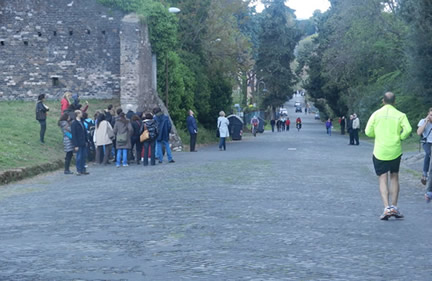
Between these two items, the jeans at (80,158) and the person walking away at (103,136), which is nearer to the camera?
the jeans at (80,158)

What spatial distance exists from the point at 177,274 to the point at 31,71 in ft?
94.6

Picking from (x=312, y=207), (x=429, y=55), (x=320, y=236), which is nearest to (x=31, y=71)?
(x=429, y=55)

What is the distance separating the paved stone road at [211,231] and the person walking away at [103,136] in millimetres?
6079

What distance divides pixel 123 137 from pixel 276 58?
74217 millimetres

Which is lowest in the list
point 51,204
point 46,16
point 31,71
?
point 51,204

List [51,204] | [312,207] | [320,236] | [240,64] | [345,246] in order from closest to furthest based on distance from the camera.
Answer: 1. [345,246]
2. [320,236]
3. [312,207]
4. [51,204]
5. [240,64]

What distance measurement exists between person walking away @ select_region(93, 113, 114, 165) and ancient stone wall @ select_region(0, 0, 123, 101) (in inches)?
433

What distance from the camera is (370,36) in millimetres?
50906

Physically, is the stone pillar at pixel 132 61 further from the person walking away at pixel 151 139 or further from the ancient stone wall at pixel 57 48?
the person walking away at pixel 151 139

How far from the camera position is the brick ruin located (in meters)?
33.8

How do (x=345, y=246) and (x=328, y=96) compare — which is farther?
(x=328, y=96)

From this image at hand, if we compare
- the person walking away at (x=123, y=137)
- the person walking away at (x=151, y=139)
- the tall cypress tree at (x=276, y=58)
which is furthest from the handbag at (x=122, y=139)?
the tall cypress tree at (x=276, y=58)

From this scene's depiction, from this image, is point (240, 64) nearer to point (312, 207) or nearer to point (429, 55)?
point (429, 55)

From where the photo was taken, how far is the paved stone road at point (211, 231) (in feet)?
23.6
